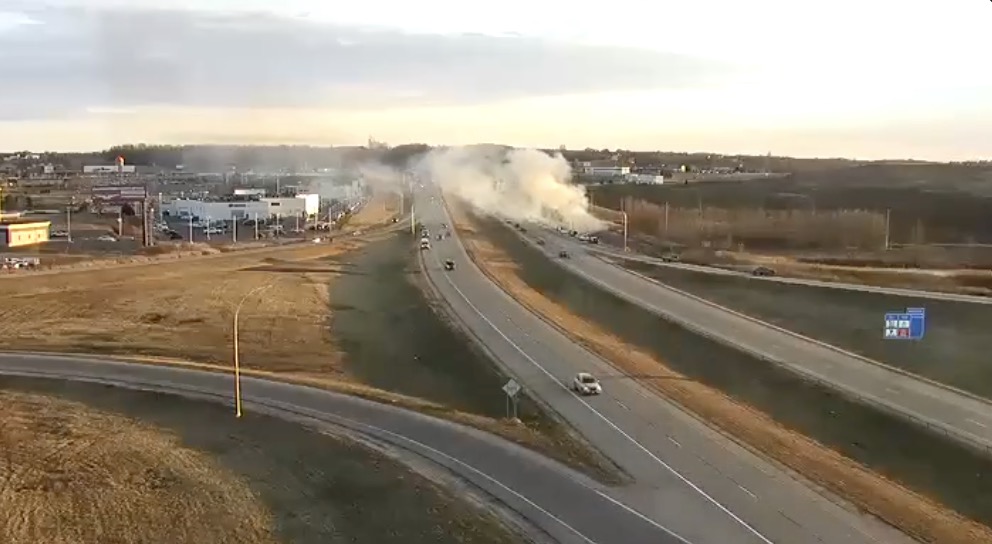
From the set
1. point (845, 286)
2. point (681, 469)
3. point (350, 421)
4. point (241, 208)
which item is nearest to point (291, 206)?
point (241, 208)

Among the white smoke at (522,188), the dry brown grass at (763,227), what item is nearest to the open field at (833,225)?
the dry brown grass at (763,227)

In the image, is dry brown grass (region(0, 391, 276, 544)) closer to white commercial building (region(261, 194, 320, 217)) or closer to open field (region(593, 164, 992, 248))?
open field (region(593, 164, 992, 248))

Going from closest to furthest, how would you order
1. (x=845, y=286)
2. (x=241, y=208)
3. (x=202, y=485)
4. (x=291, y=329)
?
(x=202, y=485), (x=291, y=329), (x=845, y=286), (x=241, y=208)

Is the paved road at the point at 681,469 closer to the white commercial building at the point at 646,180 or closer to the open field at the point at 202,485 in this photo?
the open field at the point at 202,485

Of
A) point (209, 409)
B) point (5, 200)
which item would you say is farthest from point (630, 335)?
point (5, 200)

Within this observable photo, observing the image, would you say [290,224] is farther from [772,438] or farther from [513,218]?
[772,438]

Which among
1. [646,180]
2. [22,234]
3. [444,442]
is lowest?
[444,442]

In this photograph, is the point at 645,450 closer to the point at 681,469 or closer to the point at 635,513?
the point at 681,469

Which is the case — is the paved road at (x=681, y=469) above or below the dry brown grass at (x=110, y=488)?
above

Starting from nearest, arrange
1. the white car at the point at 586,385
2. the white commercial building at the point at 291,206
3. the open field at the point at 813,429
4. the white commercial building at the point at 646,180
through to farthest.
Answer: the open field at the point at 813,429
the white car at the point at 586,385
the white commercial building at the point at 291,206
the white commercial building at the point at 646,180
